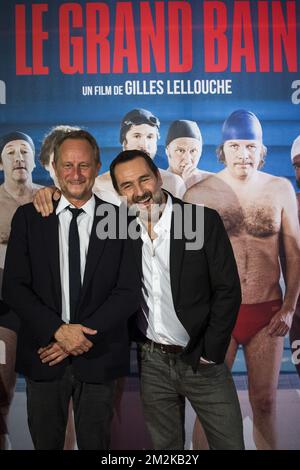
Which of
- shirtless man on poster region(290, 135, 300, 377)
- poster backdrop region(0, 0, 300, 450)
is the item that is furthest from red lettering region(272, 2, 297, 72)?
shirtless man on poster region(290, 135, 300, 377)

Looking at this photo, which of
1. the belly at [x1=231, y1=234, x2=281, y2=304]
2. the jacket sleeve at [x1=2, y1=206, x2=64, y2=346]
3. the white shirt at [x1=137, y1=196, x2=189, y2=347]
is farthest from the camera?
the belly at [x1=231, y1=234, x2=281, y2=304]

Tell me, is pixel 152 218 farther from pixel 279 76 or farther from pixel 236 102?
pixel 279 76

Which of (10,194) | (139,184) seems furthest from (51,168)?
(139,184)

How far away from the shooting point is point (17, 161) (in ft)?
Answer: 10.8

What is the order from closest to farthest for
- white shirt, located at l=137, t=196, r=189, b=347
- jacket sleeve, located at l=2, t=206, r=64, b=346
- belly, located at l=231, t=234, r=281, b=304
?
1. jacket sleeve, located at l=2, t=206, r=64, b=346
2. white shirt, located at l=137, t=196, r=189, b=347
3. belly, located at l=231, t=234, r=281, b=304

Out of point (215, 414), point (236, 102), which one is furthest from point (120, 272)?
point (236, 102)

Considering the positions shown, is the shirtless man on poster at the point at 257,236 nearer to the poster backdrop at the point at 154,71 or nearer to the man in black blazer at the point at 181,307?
the poster backdrop at the point at 154,71

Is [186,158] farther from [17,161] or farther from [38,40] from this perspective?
[38,40]

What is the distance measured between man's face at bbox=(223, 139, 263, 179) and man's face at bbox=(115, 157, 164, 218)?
79cm

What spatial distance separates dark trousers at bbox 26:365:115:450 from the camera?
2.57 meters

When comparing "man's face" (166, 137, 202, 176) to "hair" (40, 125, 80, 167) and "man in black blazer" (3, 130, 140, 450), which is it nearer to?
"hair" (40, 125, 80, 167)

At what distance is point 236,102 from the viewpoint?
3277mm

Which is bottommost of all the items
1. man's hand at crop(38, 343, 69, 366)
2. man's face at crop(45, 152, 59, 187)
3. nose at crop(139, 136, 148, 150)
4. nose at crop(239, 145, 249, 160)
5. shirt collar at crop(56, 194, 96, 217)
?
man's hand at crop(38, 343, 69, 366)

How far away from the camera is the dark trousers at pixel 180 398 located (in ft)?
8.41
